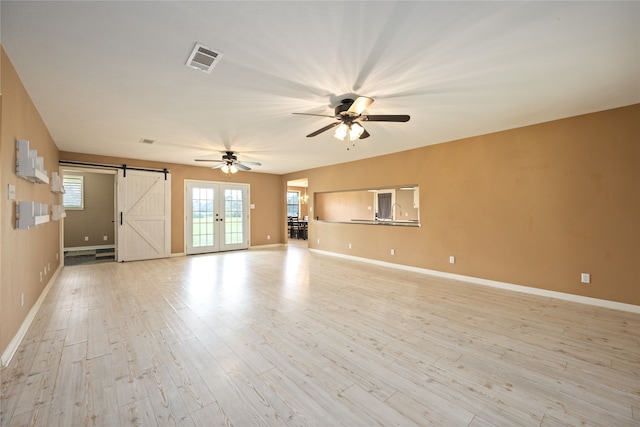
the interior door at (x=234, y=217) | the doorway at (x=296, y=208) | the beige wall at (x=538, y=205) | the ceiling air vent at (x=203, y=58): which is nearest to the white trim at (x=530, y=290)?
the beige wall at (x=538, y=205)

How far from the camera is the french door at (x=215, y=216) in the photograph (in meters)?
7.73

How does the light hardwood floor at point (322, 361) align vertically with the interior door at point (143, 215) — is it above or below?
below

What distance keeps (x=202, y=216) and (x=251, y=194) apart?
5.59 feet

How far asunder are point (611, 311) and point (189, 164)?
8.84 metres

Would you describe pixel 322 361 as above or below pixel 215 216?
below

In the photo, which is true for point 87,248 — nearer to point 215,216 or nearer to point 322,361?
point 215,216

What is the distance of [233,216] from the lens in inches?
337

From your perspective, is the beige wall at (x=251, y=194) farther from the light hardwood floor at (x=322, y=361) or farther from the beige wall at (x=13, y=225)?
the light hardwood floor at (x=322, y=361)

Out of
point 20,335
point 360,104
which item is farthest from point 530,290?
point 20,335

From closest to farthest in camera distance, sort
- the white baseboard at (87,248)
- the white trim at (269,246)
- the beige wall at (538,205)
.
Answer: the beige wall at (538,205)
the white baseboard at (87,248)
the white trim at (269,246)

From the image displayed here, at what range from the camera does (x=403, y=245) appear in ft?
19.3

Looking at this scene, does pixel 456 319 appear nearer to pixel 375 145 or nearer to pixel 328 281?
pixel 328 281

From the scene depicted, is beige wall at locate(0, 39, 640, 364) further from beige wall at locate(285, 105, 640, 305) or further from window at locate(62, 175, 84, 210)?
window at locate(62, 175, 84, 210)

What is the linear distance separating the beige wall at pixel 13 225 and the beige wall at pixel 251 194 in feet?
9.93
